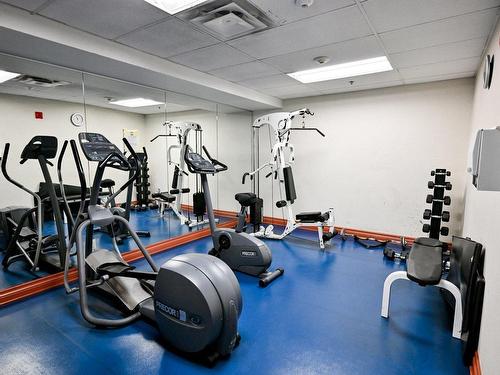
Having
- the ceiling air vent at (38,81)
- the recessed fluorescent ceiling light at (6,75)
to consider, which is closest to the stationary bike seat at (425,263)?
the ceiling air vent at (38,81)

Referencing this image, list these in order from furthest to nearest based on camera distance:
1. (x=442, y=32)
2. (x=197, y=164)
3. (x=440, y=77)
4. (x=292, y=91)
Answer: (x=292, y=91) < (x=440, y=77) < (x=197, y=164) < (x=442, y=32)

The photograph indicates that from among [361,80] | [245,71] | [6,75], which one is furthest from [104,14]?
[361,80]

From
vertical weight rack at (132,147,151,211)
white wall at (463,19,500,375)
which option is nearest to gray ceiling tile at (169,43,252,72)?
vertical weight rack at (132,147,151,211)

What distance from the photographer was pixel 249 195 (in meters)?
4.56

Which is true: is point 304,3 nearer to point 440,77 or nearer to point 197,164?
point 197,164

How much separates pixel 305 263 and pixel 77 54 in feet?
11.5

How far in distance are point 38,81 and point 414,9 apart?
370cm

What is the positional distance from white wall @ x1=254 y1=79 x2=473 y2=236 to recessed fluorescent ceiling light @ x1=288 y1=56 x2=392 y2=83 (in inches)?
42.5

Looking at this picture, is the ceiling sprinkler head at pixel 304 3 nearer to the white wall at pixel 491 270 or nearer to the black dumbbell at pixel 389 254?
the white wall at pixel 491 270

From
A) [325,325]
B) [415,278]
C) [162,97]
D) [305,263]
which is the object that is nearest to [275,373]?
[325,325]

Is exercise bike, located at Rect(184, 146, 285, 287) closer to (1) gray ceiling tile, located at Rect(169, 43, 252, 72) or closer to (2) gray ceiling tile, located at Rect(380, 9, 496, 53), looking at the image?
(1) gray ceiling tile, located at Rect(169, 43, 252, 72)

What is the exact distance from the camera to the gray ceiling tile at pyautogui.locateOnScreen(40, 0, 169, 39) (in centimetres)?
207

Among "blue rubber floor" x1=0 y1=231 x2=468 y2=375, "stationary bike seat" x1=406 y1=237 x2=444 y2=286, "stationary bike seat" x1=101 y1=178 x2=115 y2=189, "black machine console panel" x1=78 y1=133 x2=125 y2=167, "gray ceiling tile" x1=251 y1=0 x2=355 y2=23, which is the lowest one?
"blue rubber floor" x1=0 y1=231 x2=468 y2=375

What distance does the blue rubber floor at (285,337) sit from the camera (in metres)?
1.91
